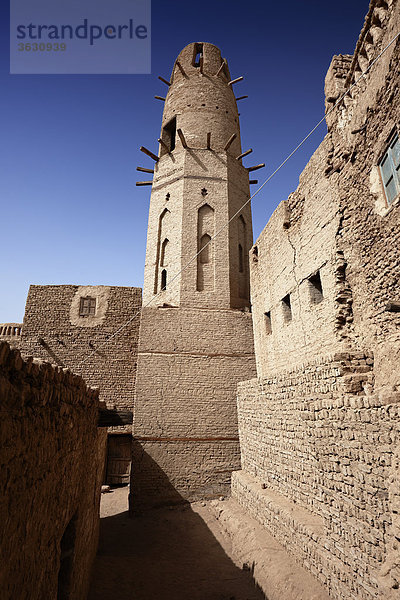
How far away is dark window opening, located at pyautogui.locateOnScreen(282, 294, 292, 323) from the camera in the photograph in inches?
352

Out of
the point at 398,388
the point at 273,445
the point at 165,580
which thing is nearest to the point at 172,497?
the point at 165,580

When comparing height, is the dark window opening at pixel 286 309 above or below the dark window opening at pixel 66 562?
above

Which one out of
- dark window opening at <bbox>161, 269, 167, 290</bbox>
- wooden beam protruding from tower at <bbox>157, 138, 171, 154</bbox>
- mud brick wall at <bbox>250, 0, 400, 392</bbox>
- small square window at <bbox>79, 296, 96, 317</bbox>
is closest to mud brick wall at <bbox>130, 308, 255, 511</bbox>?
dark window opening at <bbox>161, 269, 167, 290</bbox>

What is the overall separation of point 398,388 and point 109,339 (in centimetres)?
1087

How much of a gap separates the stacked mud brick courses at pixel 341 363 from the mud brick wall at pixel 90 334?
5641 millimetres

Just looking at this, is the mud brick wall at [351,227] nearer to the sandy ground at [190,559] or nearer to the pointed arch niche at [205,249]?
the sandy ground at [190,559]

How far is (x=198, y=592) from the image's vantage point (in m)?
6.04

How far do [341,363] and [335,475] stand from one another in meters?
1.54

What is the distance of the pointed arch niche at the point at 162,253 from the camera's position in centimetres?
1390

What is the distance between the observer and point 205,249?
13859mm

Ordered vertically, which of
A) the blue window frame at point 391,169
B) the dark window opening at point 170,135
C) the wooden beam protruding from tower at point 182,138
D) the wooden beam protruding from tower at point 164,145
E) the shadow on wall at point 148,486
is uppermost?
the dark window opening at point 170,135

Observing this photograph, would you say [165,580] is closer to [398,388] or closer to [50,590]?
[50,590]

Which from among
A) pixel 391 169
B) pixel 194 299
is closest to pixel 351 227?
pixel 391 169

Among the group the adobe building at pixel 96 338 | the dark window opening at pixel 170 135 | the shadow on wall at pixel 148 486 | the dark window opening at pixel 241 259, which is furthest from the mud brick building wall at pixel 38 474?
the dark window opening at pixel 170 135
